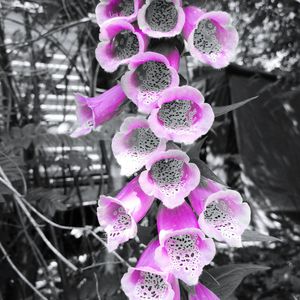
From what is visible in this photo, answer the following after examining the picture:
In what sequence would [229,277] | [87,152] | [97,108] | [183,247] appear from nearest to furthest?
[183,247]
[97,108]
[229,277]
[87,152]

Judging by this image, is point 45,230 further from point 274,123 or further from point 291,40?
point 274,123

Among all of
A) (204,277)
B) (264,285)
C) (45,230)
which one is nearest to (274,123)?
(264,285)

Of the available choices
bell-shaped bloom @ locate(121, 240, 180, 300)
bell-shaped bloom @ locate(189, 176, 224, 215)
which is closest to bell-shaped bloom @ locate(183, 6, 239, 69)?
bell-shaped bloom @ locate(189, 176, 224, 215)

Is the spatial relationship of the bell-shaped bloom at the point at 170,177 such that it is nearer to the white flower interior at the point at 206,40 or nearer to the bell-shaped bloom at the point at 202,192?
the bell-shaped bloom at the point at 202,192

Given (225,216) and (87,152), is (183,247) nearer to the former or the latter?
(225,216)

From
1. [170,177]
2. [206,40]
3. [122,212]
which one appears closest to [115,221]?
[122,212]

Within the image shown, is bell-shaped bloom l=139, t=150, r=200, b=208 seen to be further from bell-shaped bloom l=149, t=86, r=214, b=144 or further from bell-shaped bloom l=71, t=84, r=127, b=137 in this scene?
bell-shaped bloom l=71, t=84, r=127, b=137
